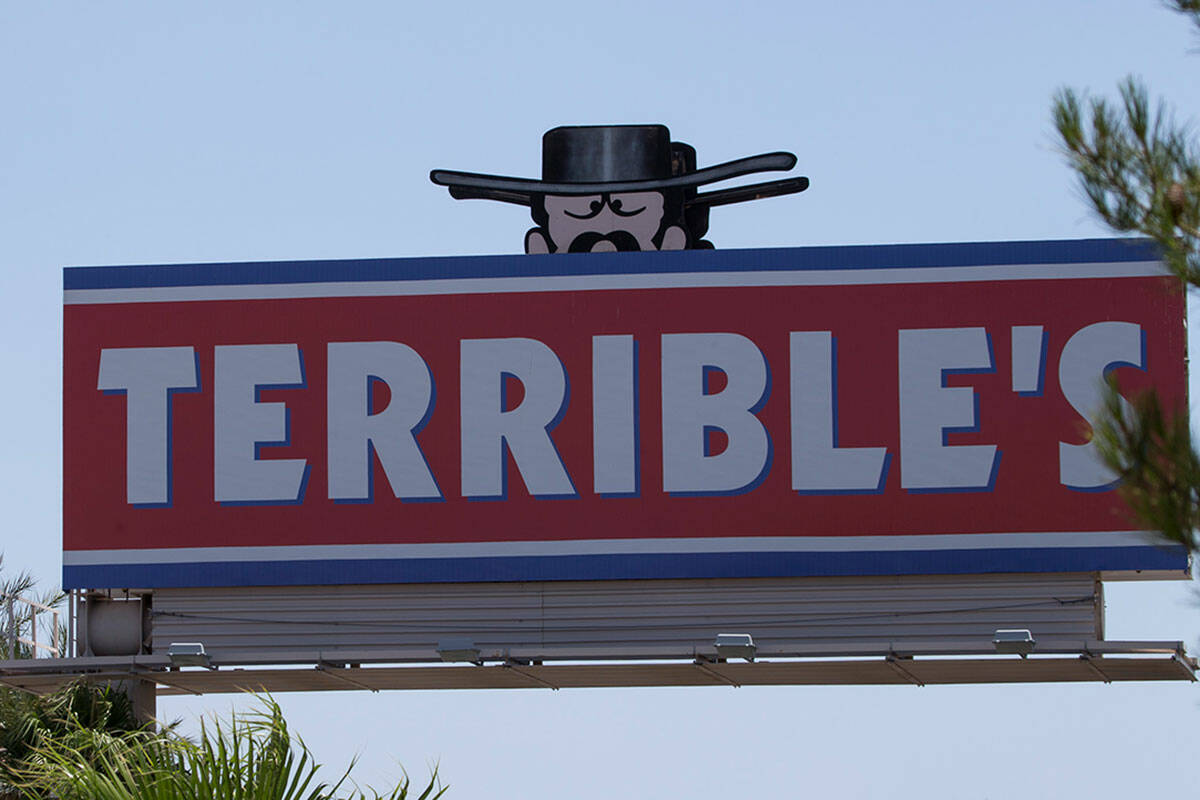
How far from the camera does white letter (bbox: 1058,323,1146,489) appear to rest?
24312mm

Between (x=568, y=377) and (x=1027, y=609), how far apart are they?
543cm

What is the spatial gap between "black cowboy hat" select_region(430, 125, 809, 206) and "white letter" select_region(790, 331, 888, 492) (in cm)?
221

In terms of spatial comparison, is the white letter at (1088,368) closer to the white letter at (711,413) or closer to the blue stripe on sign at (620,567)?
the blue stripe on sign at (620,567)

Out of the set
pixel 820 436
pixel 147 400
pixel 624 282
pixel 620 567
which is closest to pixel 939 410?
pixel 820 436

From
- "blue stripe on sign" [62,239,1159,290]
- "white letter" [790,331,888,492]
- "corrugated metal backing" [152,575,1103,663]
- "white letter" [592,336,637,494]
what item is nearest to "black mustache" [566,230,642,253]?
"blue stripe on sign" [62,239,1159,290]

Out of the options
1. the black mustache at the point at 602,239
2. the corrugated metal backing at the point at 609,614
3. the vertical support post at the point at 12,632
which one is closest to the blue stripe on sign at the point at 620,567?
the corrugated metal backing at the point at 609,614

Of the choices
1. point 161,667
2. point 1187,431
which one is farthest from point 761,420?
point 1187,431

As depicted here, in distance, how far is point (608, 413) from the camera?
24906 mm

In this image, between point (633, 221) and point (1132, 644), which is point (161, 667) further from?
point (1132, 644)

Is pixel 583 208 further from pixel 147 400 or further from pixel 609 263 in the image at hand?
pixel 147 400

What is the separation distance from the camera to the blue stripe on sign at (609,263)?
24750 mm

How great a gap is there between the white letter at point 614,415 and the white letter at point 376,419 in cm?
179

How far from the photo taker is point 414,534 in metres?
24.9

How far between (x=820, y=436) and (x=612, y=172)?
13.4ft
